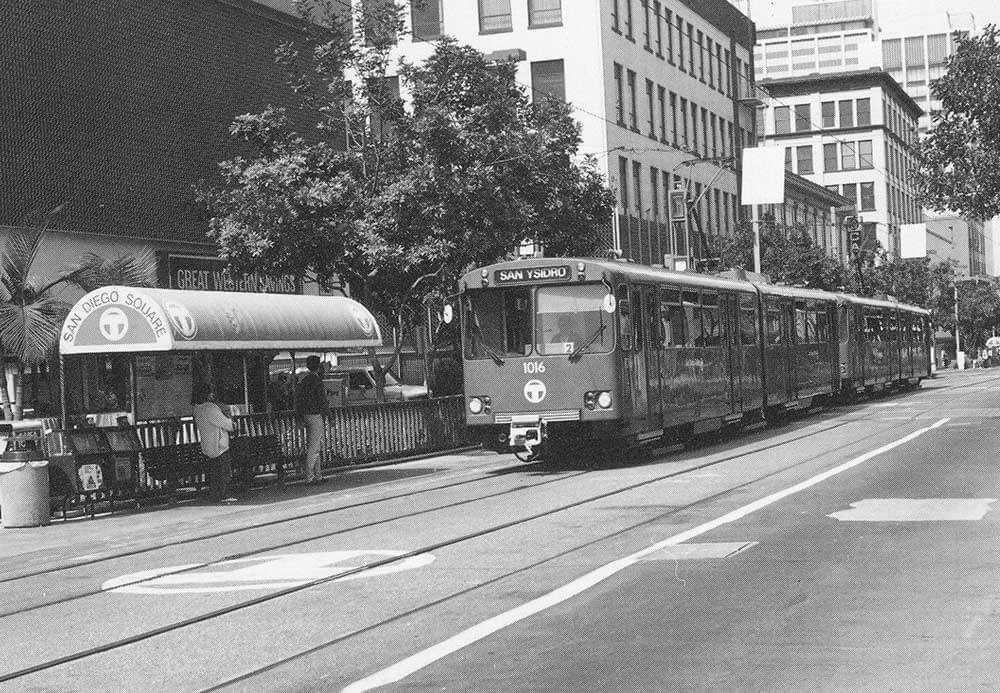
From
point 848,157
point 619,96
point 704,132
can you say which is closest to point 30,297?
point 619,96

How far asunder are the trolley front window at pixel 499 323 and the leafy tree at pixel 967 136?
13274mm

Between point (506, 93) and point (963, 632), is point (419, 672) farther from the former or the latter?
point (506, 93)

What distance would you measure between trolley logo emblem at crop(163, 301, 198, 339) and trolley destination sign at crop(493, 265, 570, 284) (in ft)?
16.0

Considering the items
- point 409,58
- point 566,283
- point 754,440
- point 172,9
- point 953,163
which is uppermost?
point 409,58

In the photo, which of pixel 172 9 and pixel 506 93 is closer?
pixel 506 93

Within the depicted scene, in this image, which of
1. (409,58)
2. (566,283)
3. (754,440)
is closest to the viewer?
(566,283)

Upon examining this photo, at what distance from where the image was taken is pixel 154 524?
17.6 metres

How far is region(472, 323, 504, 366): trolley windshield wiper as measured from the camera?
75.2ft

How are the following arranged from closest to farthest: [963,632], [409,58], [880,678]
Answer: [880,678]
[963,632]
[409,58]

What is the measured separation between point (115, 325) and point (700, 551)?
32.7 feet

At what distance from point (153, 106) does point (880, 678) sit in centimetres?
2818

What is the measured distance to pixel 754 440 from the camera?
91.8ft

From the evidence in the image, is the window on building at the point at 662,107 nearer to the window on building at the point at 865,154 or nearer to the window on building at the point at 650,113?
the window on building at the point at 650,113

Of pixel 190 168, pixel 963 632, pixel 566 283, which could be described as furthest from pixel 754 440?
pixel 963 632
